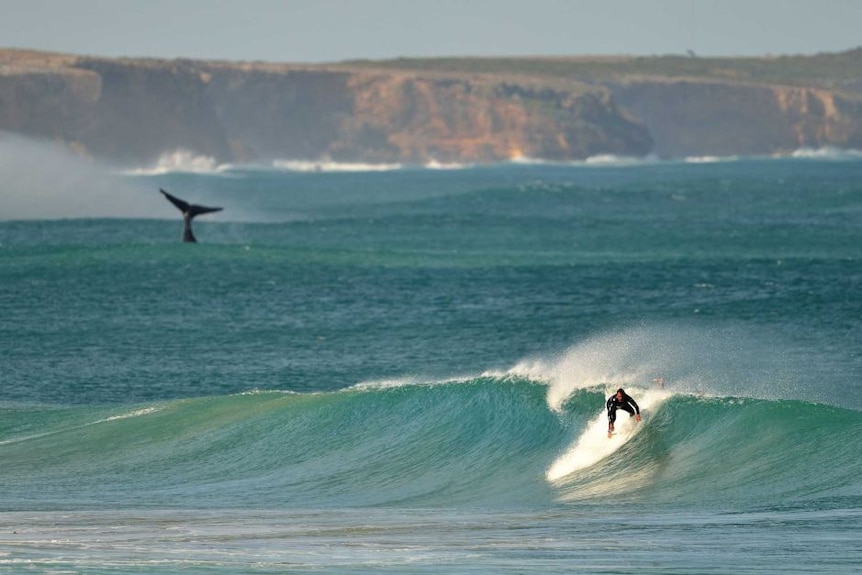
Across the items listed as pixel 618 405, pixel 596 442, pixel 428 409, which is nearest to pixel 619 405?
pixel 618 405

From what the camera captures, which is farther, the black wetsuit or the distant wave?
the distant wave

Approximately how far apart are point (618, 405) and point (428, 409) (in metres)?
4.59

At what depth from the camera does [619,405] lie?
2267cm

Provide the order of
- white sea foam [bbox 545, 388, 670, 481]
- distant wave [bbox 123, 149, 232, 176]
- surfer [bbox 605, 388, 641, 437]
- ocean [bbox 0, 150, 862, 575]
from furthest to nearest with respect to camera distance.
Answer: distant wave [bbox 123, 149, 232, 176] → white sea foam [bbox 545, 388, 670, 481] → surfer [bbox 605, 388, 641, 437] → ocean [bbox 0, 150, 862, 575]

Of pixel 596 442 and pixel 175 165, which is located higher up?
pixel 175 165

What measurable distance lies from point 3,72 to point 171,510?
155 m

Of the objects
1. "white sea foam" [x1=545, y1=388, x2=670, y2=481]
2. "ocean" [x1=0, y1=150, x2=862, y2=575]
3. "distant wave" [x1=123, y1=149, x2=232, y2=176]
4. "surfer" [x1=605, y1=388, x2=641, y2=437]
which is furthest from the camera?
"distant wave" [x1=123, y1=149, x2=232, y2=176]

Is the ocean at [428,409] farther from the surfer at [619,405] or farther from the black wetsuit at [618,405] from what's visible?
the black wetsuit at [618,405]

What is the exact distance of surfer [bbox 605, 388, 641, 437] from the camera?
22641mm

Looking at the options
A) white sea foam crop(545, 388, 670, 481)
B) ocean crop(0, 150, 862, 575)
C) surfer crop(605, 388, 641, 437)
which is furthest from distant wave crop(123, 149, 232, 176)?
surfer crop(605, 388, 641, 437)

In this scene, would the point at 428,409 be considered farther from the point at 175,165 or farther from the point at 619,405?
the point at 175,165

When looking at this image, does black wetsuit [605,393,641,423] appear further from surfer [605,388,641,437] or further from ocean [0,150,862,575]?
ocean [0,150,862,575]

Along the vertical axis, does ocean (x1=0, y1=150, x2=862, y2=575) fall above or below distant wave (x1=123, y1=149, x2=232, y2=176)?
below

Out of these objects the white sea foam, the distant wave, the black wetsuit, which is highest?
the distant wave
